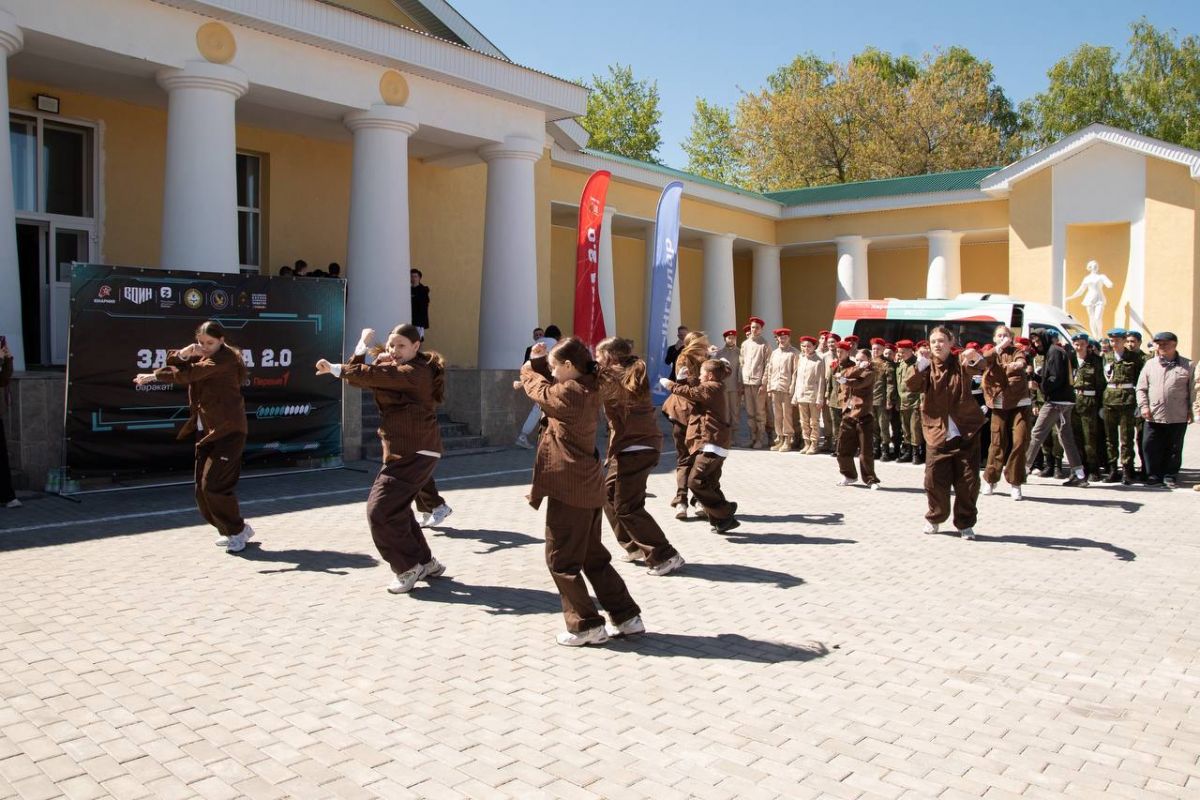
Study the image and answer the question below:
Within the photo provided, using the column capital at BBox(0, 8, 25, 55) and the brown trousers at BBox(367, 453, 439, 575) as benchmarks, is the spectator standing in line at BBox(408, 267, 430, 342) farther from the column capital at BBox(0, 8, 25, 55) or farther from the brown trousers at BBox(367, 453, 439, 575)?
the brown trousers at BBox(367, 453, 439, 575)

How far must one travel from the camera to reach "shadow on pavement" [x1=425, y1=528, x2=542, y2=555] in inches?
333

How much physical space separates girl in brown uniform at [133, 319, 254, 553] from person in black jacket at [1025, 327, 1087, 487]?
9.58 meters

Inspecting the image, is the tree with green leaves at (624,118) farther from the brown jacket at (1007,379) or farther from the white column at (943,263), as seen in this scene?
the brown jacket at (1007,379)

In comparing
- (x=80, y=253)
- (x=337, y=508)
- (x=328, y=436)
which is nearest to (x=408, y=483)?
(x=337, y=508)

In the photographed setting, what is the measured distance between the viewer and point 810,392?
16.1 m

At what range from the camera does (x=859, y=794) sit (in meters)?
3.81

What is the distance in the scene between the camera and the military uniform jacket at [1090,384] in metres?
13.1

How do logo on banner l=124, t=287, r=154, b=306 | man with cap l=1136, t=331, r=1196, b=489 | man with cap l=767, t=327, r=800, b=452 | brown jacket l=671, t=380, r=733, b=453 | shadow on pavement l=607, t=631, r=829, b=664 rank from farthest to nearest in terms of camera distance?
man with cap l=767, t=327, r=800, b=452 < man with cap l=1136, t=331, r=1196, b=489 < logo on banner l=124, t=287, r=154, b=306 < brown jacket l=671, t=380, r=733, b=453 < shadow on pavement l=607, t=631, r=829, b=664

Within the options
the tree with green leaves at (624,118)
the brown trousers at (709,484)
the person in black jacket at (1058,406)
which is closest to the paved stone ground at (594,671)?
the brown trousers at (709,484)

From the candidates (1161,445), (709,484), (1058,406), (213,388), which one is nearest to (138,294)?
(213,388)

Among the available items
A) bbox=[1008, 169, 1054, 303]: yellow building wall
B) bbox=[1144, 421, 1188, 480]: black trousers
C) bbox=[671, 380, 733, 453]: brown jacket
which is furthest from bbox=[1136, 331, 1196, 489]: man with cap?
bbox=[1008, 169, 1054, 303]: yellow building wall

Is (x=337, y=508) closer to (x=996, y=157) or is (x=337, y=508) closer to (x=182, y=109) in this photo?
(x=182, y=109)

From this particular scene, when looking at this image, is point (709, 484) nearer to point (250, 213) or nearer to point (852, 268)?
point (250, 213)

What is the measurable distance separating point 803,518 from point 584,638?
195 inches
